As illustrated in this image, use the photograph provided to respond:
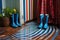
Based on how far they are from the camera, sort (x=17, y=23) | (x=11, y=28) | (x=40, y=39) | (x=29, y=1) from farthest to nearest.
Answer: (x=29, y=1) < (x=17, y=23) < (x=11, y=28) < (x=40, y=39)

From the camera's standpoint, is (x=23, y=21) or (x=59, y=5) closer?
(x=59, y=5)

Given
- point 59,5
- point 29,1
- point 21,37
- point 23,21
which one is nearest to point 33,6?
point 29,1

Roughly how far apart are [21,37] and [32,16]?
5.68 feet

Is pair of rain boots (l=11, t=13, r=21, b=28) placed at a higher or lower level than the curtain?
lower

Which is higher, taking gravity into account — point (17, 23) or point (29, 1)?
point (29, 1)

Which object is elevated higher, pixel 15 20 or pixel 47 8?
pixel 47 8

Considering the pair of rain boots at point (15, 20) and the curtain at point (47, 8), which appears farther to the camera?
the curtain at point (47, 8)

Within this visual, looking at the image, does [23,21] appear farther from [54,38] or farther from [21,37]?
[54,38]

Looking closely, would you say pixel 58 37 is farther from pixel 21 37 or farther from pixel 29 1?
pixel 29 1

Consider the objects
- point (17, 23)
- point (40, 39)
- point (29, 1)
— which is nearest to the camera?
point (40, 39)

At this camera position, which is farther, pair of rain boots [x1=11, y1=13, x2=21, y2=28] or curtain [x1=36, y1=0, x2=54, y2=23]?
curtain [x1=36, y1=0, x2=54, y2=23]

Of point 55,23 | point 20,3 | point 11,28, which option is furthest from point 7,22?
point 55,23

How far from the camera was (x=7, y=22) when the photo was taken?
11.6 ft

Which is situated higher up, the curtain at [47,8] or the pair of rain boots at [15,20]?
the curtain at [47,8]
